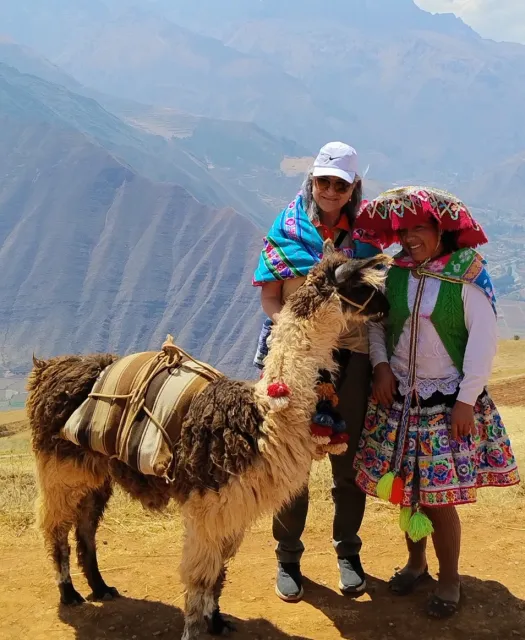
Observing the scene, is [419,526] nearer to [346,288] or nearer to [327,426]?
[327,426]

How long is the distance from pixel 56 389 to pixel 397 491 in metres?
1.83

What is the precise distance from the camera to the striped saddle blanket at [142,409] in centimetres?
319

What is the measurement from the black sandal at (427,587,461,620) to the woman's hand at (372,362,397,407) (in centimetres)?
114

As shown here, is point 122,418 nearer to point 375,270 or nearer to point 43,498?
point 43,498

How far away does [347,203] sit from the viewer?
3529mm

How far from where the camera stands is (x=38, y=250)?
13175cm

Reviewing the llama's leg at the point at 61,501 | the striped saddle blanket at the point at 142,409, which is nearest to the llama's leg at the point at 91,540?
the llama's leg at the point at 61,501

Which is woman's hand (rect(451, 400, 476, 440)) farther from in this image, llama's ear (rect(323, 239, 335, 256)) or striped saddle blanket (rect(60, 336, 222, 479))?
striped saddle blanket (rect(60, 336, 222, 479))

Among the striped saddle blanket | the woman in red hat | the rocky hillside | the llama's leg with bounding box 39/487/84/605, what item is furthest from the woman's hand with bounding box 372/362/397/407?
the rocky hillside

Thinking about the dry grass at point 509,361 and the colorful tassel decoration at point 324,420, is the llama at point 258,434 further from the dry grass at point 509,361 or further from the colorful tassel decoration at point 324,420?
the dry grass at point 509,361

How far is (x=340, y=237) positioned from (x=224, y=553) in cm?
169

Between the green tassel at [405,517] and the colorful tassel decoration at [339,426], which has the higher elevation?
the colorful tassel decoration at [339,426]

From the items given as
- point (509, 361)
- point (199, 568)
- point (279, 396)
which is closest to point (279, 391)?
point (279, 396)

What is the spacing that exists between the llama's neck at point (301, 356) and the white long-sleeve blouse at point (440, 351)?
1.51 ft
